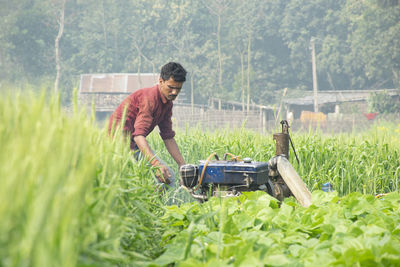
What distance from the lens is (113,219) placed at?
5.68 feet

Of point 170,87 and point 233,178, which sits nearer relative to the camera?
point 233,178

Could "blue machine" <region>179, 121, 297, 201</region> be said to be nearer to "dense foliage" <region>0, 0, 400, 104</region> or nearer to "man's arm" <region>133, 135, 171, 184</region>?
"man's arm" <region>133, 135, 171, 184</region>

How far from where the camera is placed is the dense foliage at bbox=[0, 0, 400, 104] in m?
43.2

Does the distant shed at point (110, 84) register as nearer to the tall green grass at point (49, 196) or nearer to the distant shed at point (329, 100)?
the distant shed at point (329, 100)

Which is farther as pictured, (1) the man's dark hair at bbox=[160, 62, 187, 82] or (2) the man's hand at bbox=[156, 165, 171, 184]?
(1) the man's dark hair at bbox=[160, 62, 187, 82]

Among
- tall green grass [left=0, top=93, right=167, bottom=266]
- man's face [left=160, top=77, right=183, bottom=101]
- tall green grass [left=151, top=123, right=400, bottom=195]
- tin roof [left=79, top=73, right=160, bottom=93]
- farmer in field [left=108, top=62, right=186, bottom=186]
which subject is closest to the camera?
tall green grass [left=0, top=93, right=167, bottom=266]

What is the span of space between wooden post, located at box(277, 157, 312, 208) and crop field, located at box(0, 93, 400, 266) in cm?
21

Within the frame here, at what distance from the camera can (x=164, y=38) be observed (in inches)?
1887

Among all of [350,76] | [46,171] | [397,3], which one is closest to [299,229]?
[46,171]

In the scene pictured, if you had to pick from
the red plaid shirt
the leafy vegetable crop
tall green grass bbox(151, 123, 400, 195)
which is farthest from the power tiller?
tall green grass bbox(151, 123, 400, 195)

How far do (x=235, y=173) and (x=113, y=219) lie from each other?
6.44ft

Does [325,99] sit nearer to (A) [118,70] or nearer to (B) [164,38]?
(B) [164,38]

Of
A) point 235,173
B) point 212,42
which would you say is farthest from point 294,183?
point 212,42

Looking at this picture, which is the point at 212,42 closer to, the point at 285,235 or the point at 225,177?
the point at 225,177
